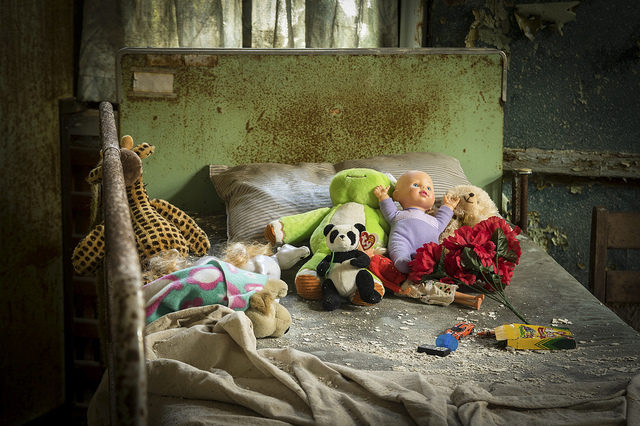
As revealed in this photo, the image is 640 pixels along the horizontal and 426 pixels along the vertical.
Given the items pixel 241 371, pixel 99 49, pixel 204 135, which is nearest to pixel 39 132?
pixel 99 49

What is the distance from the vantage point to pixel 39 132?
306cm

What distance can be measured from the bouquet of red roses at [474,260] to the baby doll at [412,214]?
12 cm

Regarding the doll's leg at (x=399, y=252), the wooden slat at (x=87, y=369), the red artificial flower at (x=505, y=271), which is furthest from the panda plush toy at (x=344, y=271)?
the wooden slat at (x=87, y=369)

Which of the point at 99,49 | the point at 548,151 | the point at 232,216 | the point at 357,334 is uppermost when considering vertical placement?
the point at 99,49

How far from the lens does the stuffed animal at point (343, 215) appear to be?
213 cm

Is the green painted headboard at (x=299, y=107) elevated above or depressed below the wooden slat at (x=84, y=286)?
above

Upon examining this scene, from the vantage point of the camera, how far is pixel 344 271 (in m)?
1.82

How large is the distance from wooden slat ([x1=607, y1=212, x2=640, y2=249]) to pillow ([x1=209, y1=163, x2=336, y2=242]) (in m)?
→ 0.96

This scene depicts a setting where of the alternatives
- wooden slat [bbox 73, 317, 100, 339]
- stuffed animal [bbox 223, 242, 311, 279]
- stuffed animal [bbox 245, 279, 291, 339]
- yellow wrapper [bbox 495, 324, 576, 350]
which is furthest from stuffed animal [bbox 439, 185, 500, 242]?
wooden slat [bbox 73, 317, 100, 339]

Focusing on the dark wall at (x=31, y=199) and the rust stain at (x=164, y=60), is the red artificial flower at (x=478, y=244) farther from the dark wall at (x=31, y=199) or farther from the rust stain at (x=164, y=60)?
the dark wall at (x=31, y=199)

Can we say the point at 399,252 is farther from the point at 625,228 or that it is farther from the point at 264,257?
the point at 625,228

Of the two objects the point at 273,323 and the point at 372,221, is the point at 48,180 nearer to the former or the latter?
the point at 372,221

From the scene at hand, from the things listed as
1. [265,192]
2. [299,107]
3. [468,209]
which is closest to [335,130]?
Result: [299,107]

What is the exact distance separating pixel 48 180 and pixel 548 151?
2.32 metres
